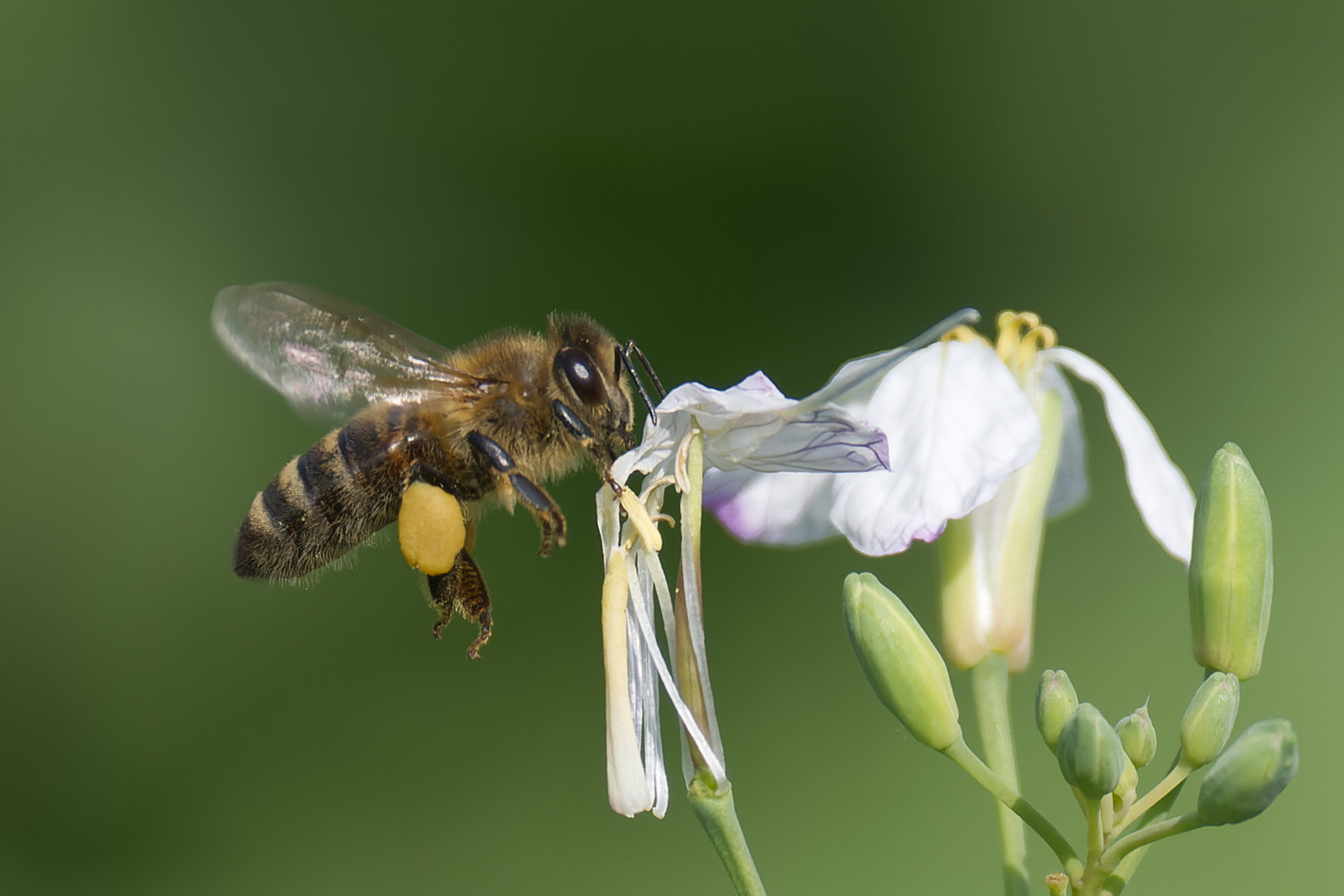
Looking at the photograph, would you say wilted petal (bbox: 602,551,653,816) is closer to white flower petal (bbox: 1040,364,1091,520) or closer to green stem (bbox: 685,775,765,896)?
green stem (bbox: 685,775,765,896)

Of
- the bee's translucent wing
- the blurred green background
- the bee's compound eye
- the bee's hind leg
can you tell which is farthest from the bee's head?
the blurred green background

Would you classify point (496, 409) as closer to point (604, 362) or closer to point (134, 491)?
point (604, 362)

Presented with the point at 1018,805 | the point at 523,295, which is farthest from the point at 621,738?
the point at 523,295

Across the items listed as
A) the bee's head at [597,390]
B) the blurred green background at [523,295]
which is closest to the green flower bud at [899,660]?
the bee's head at [597,390]

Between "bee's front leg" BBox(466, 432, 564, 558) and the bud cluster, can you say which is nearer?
the bud cluster

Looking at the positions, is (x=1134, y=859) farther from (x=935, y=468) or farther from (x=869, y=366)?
(x=869, y=366)

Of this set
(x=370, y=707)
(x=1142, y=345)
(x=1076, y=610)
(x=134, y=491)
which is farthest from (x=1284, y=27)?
(x=134, y=491)
